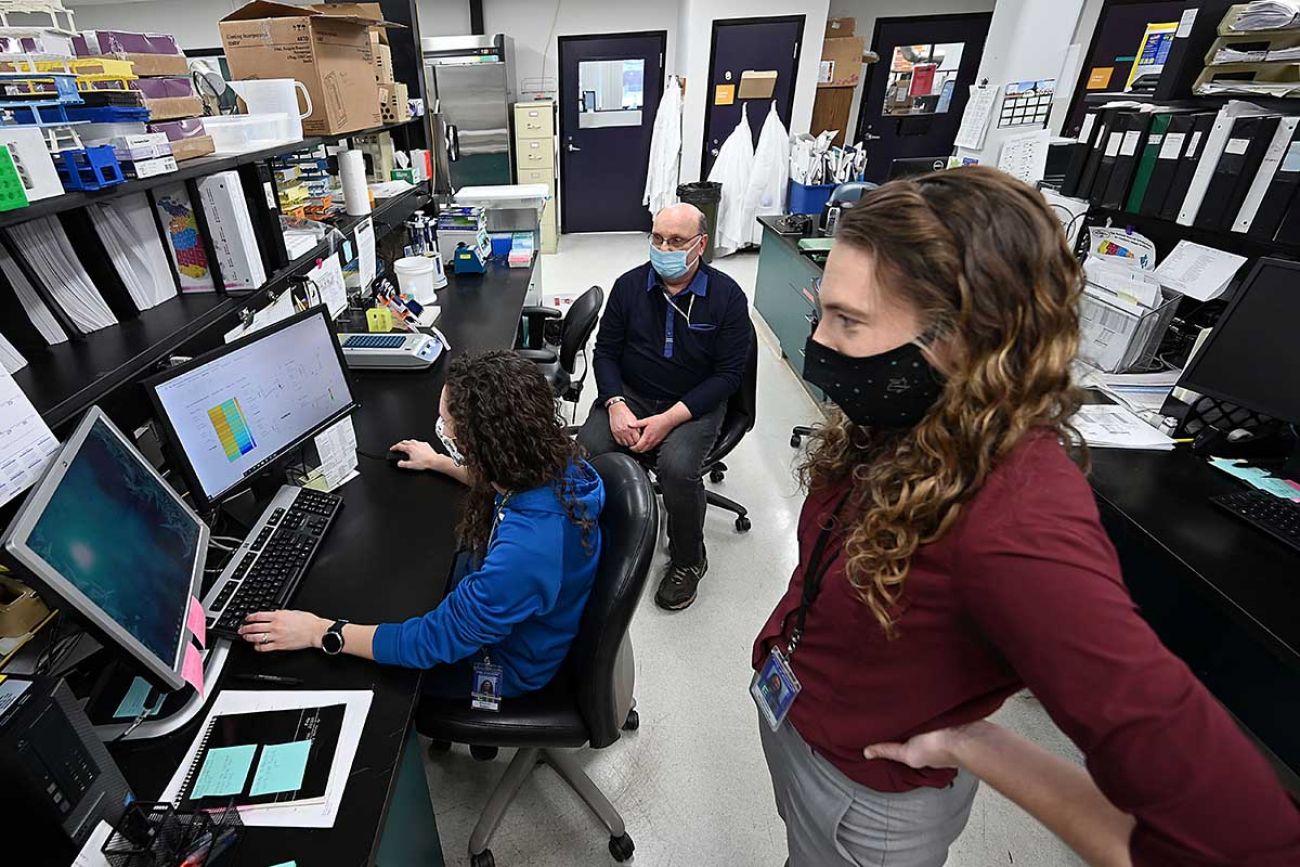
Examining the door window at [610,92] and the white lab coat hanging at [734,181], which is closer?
the white lab coat hanging at [734,181]

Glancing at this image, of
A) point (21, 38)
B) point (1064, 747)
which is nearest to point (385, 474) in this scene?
point (21, 38)

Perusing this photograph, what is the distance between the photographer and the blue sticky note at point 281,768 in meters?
0.86

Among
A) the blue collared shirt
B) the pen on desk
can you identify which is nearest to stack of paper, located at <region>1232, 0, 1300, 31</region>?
the blue collared shirt

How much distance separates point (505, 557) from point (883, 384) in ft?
2.26

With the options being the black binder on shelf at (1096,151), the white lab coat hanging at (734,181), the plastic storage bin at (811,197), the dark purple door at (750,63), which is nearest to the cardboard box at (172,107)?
the black binder on shelf at (1096,151)

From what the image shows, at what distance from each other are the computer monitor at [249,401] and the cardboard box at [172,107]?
48 cm

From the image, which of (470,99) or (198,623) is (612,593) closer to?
(198,623)

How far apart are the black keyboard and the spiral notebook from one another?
6.22 feet

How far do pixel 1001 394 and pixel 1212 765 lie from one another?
1.18ft

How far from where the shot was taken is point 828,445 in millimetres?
972

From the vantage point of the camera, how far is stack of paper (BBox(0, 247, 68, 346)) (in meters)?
0.99

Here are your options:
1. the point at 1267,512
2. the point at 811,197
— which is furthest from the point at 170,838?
the point at 811,197

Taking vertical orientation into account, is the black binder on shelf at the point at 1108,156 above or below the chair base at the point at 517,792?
above

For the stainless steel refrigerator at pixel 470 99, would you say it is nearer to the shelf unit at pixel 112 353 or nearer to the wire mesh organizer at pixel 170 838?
the shelf unit at pixel 112 353
